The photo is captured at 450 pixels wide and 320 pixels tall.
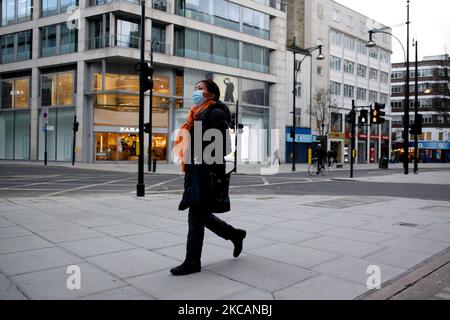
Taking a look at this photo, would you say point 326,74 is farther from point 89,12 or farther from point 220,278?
point 220,278

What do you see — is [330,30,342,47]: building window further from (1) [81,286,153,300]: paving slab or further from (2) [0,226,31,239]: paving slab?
(1) [81,286,153,300]: paving slab

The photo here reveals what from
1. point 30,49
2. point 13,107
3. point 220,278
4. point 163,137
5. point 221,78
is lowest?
point 220,278

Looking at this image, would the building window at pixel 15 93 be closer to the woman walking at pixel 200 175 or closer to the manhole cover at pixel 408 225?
the manhole cover at pixel 408 225

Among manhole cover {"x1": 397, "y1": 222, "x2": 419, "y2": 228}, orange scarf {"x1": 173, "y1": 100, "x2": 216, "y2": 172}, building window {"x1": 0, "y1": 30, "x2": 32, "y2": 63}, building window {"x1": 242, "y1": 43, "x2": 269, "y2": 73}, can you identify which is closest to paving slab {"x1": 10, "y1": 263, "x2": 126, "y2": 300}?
orange scarf {"x1": 173, "y1": 100, "x2": 216, "y2": 172}

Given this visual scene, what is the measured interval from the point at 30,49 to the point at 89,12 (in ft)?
27.6

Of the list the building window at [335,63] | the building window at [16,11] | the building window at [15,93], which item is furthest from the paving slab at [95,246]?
the building window at [335,63]

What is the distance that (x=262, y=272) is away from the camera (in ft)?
13.6

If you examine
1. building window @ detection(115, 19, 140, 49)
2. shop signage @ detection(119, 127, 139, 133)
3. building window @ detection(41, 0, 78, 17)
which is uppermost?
building window @ detection(41, 0, 78, 17)

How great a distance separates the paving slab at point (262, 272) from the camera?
12.5 feet

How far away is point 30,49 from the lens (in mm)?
37406

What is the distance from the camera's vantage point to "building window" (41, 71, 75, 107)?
34.7 m

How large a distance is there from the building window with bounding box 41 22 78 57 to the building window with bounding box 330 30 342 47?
1237 inches
